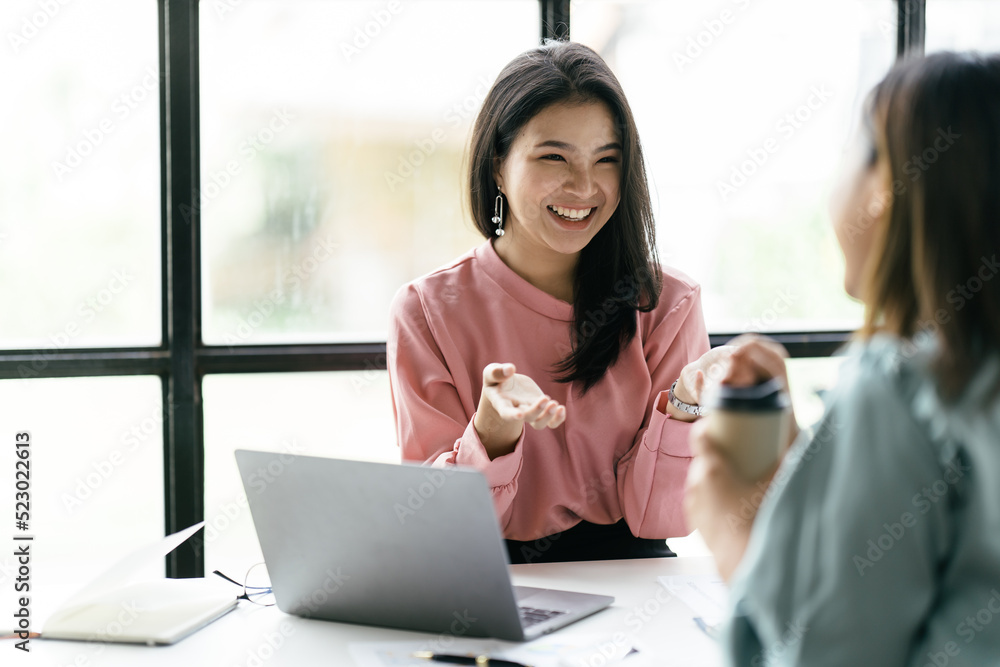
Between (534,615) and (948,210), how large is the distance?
695mm

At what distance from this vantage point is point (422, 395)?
5.67 feet

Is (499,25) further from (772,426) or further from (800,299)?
(772,426)

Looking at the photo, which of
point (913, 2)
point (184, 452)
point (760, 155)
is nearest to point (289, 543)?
point (184, 452)

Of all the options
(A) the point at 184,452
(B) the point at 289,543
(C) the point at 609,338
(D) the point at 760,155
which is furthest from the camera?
(D) the point at 760,155

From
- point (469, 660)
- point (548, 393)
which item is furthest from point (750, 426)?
point (548, 393)

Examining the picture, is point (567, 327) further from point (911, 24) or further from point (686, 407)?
point (911, 24)

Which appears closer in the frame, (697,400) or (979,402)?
(979,402)

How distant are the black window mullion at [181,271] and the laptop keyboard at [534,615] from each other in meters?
1.38

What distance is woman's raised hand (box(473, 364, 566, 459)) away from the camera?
1.30m

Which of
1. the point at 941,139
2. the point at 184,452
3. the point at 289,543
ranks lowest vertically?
the point at 184,452

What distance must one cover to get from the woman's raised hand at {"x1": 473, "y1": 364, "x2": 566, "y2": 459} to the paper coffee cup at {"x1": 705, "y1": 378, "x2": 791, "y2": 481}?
442 mm

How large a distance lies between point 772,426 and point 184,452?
1.79m

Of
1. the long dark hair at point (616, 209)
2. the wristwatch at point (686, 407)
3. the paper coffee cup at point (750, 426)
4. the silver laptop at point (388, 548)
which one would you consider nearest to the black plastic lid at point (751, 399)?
the paper coffee cup at point (750, 426)

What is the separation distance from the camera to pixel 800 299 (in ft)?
8.91
